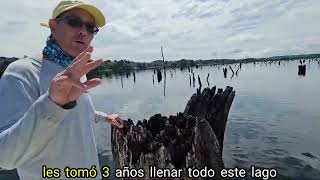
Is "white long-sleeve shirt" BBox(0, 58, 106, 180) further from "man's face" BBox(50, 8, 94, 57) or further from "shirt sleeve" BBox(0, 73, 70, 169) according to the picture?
"man's face" BBox(50, 8, 94, 57)

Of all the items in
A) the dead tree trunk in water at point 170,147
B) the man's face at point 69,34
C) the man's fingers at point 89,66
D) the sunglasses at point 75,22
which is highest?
the sunglasses at point 75,22

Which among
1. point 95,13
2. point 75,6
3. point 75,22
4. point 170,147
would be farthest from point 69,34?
point 170,147

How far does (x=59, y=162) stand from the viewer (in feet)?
8.93

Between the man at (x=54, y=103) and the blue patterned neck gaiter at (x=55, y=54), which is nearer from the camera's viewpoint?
the man at (x=54, y=103)

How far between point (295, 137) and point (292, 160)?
5.46 metres

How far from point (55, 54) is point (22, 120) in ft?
2.62

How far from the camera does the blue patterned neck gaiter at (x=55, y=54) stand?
274 cm

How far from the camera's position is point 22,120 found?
211 centimetres

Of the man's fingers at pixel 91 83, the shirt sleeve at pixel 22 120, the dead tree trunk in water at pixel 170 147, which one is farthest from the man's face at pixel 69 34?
the dead tree trunk in water at pixel 170 147

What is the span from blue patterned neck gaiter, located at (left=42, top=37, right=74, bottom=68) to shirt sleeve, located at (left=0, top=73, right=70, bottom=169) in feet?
1.27

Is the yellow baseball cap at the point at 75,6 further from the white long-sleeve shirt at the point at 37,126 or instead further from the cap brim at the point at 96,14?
the white long-sleeve shirt at the point at 37,126

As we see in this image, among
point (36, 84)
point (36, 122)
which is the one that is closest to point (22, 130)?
point (36, 122)

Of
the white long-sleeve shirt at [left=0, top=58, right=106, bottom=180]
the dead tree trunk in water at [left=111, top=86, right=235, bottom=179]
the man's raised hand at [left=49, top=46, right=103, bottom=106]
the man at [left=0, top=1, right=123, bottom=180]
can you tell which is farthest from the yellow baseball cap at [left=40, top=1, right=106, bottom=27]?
the dead tree trunk in water at [left=111, top=86, right=235, bottom=179]

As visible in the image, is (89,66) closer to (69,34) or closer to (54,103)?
(54,103)
